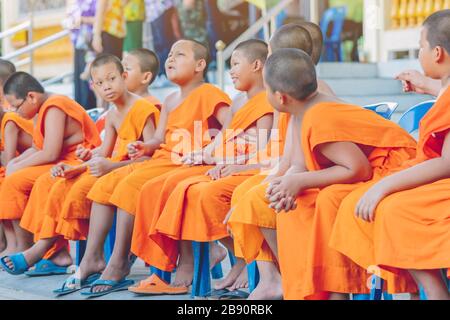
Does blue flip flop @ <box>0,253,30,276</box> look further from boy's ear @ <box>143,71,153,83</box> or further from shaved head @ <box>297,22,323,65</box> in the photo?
shaved head @ <box>297,22,323,65</box>

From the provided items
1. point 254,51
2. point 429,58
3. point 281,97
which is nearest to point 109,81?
point 254,51

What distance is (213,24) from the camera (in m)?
11.2

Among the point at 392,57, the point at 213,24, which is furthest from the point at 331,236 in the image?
the point at 213,24

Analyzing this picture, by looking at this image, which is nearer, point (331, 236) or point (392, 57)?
point (331, 236)

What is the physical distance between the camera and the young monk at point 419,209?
10.2 ft

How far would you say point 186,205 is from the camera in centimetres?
438

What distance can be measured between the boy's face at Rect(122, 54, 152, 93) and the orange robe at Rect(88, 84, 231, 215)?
0.77 metres

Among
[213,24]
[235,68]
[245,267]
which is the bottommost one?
[245,267]

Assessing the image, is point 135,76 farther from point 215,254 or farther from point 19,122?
point 215,254

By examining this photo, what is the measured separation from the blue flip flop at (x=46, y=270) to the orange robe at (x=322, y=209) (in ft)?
6.45

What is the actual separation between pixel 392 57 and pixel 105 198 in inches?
223

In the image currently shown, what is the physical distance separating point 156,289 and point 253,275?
0.58 metres

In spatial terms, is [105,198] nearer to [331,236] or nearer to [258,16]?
[331,236]

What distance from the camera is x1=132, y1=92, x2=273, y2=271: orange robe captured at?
14.1ft
